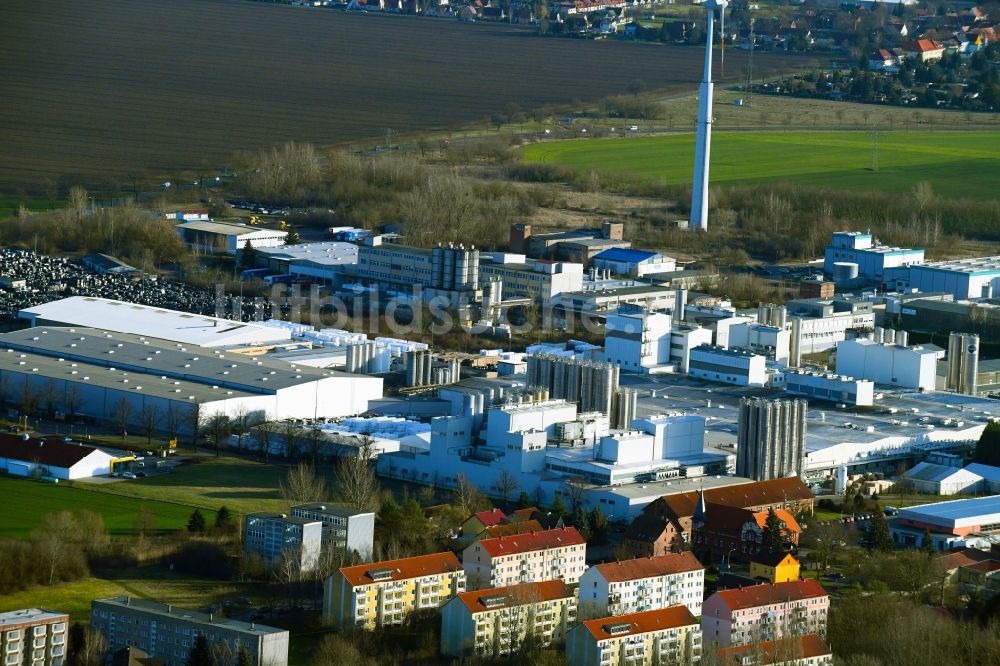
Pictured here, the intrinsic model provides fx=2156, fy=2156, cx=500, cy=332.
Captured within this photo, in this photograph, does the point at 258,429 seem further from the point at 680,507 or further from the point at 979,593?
the point at 979,593

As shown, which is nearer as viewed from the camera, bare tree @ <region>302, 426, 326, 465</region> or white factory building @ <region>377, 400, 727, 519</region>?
white factory building @ <region>377, 400, 727, 519</region>

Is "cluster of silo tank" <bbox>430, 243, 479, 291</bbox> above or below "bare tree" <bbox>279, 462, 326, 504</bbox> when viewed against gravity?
above

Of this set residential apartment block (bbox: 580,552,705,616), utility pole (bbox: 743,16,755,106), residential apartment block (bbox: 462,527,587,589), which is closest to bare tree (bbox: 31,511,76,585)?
residential apartment block (bbox: 462,527,587,589)

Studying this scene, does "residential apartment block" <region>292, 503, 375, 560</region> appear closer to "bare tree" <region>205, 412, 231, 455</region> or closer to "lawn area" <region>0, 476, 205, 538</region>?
"lawn area" <region>0, 476, 205, 538</region>

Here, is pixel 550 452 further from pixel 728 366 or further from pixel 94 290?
pixel 94 290

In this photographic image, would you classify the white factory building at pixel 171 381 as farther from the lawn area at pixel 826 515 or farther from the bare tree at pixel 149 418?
the lawn area at pixel 826 515

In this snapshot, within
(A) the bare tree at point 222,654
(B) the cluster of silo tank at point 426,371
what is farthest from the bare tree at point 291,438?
(A) the bare tree at point 222,654

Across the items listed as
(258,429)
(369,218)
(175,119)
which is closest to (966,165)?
(369,218)

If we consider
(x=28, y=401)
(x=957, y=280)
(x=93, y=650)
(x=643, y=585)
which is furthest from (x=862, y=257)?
(x=93, y=650)
